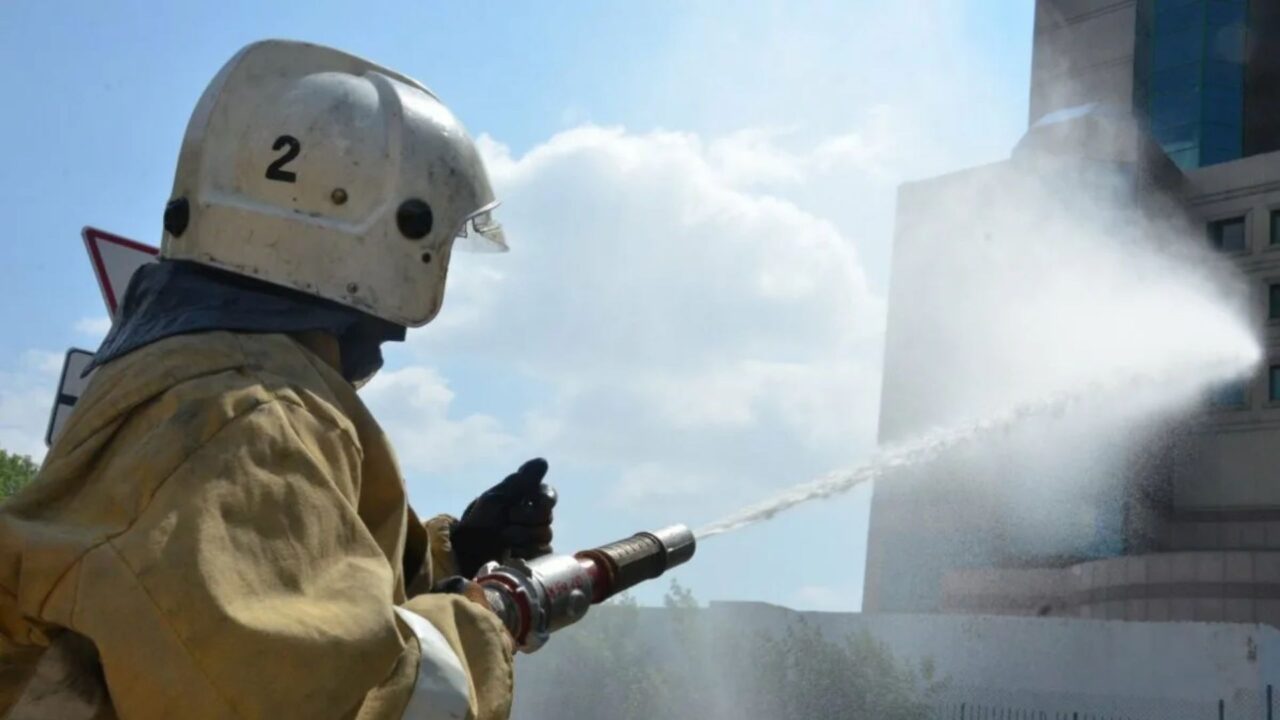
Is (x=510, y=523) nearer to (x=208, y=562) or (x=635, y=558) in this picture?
(x=635, y=558)

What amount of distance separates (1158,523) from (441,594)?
32898 mm

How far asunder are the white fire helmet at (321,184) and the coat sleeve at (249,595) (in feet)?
1.34

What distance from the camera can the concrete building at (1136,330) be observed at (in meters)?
29.7

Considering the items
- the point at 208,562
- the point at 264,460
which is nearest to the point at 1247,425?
the point at 264,460

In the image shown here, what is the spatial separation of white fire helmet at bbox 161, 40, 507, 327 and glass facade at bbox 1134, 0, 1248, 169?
37168mm

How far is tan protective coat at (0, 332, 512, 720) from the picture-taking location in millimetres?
1464

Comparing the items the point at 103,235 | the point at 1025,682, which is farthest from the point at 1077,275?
the point at 103,235

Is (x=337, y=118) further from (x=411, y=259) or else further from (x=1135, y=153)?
(x=1135, y=153)

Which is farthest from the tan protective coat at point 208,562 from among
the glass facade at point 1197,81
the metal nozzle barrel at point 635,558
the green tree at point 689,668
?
the glass facade at point 1197,81

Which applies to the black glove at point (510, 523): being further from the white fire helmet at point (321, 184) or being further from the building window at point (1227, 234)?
the building window at point (1227, 234)

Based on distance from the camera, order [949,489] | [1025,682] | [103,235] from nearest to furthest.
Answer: [103,235], [1025,682], [949,489]

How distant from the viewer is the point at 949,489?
119 ft

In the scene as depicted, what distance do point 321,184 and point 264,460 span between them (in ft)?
1.79

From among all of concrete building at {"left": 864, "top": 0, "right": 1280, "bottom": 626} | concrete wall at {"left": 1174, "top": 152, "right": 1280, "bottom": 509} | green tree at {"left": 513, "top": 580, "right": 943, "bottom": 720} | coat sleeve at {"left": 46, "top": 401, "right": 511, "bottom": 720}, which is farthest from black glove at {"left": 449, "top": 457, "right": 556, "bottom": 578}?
concrete wall at {"left": 1174, "top": 152, "right": 1280, "bottom": 509}
